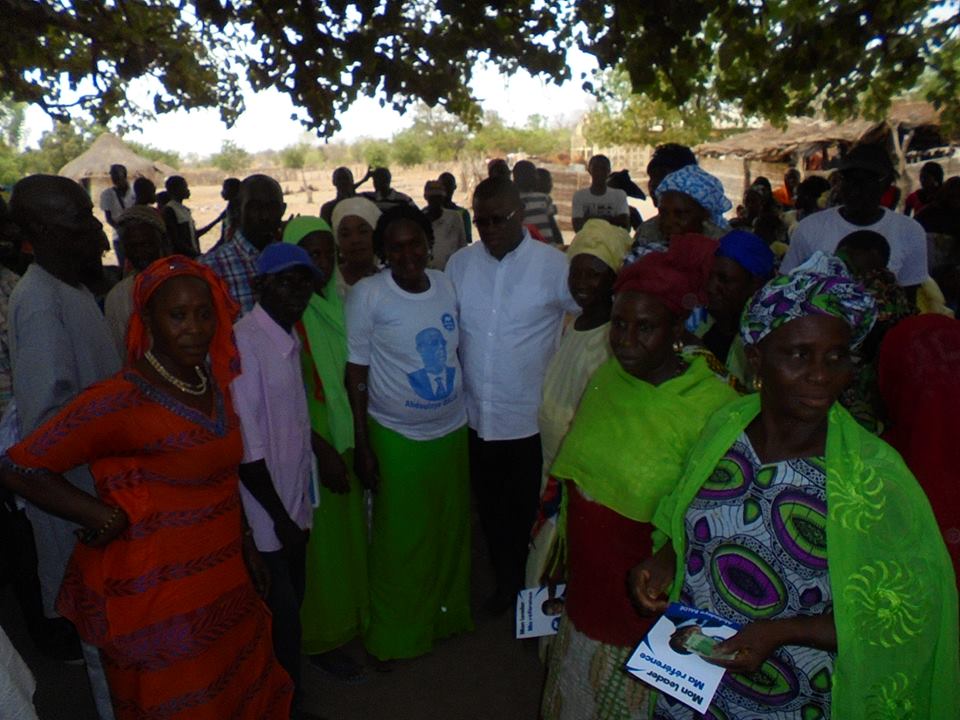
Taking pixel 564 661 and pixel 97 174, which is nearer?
pixel 564 661

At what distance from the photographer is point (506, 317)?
139 inches

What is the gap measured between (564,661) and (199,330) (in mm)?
1480

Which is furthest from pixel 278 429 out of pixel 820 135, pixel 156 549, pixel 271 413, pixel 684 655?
pixel 820 135

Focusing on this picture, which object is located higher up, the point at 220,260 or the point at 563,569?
the point at 220,260

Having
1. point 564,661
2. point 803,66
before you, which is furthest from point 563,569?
point 803,66

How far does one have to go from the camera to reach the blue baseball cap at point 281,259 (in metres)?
2.79

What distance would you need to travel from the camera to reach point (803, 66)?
5.12 metres

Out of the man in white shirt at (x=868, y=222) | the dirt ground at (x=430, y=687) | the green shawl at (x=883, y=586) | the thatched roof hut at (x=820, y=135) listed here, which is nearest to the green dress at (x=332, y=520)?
the dirt ground at (x=430, y=687)

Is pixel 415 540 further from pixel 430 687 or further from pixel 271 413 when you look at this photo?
pixel 271 413

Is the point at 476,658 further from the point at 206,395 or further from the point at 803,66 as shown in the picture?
the point at 803,66

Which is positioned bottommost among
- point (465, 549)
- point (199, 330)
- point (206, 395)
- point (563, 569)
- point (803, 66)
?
point (465, 549)

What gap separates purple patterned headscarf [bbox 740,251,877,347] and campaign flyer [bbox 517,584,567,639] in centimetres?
122

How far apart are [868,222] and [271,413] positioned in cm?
330

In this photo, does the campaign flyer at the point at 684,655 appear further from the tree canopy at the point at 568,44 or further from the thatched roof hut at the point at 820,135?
the thatched roof hut at the point at 820,135
